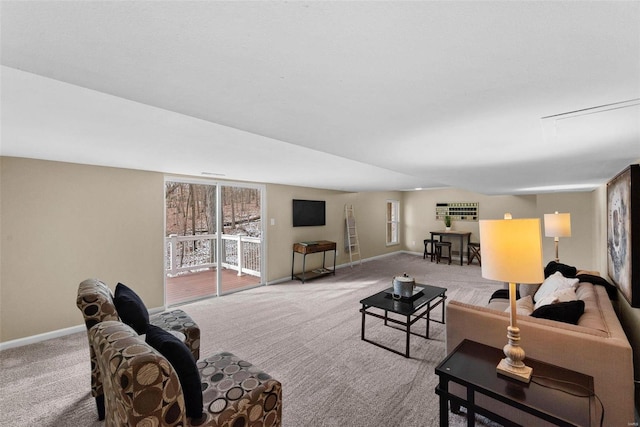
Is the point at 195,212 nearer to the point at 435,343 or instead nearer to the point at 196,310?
the point at 196,310

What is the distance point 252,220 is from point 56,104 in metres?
4.08

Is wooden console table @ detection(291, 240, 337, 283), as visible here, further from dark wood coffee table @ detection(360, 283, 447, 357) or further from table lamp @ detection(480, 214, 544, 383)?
table lamp @ detection(480, 214, 544, 383)

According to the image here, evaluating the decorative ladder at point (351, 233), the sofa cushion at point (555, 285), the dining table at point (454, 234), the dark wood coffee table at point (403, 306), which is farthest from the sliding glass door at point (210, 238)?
the dining table at point (454, 234)

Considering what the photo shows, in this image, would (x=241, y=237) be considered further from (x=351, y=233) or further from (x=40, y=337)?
(x=40, y=337)

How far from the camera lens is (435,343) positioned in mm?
2900

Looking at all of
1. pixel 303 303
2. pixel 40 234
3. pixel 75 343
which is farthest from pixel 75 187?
pixel 303 303

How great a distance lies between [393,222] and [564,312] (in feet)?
24.0

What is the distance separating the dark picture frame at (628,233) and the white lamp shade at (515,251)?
1.13 m

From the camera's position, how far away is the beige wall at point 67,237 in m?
2.81

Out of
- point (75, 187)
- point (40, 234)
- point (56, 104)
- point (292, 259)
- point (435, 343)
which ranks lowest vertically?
A: point (435, 343)

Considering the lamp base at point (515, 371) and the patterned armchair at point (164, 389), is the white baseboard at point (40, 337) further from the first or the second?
the lamp base at point (515, 371)

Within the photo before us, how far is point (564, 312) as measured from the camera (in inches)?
70.1

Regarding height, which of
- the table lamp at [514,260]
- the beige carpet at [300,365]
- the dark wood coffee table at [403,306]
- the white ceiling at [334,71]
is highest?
the white ceiling at [334,71]

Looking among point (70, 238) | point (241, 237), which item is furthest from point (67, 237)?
point (241, 237)
